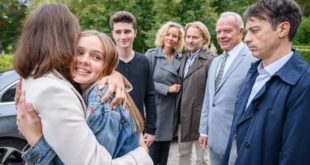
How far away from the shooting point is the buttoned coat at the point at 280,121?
2.15 meters

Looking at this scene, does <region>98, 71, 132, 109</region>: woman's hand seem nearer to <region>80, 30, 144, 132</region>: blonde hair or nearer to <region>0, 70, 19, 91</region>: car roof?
<region>80, 30, 144, 132</region>: blonde hair

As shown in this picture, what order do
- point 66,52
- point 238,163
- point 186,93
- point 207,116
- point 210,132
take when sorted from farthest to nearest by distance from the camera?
point 186,93, point 207,116, point 210,132, point 238,163, point 66,52

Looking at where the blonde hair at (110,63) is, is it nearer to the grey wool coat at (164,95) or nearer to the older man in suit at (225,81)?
the older man in suit at (225,81)

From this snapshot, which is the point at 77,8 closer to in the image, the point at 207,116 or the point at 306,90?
the point at 207,116

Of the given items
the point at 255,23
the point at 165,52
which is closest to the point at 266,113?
the point at 255,23

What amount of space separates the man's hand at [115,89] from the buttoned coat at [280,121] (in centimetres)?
88

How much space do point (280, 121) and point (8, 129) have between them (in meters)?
3.99

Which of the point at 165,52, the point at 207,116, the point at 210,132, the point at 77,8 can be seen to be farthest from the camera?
the point at 77,8

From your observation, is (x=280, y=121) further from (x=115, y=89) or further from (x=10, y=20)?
(x=10, y=20)

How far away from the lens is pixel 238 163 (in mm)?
2402

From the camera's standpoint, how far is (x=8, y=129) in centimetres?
519

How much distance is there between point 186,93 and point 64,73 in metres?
3.15

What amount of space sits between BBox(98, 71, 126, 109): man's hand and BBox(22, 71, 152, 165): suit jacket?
0.21 m

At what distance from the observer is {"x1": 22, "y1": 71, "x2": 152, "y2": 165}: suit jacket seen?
1.50 metres
